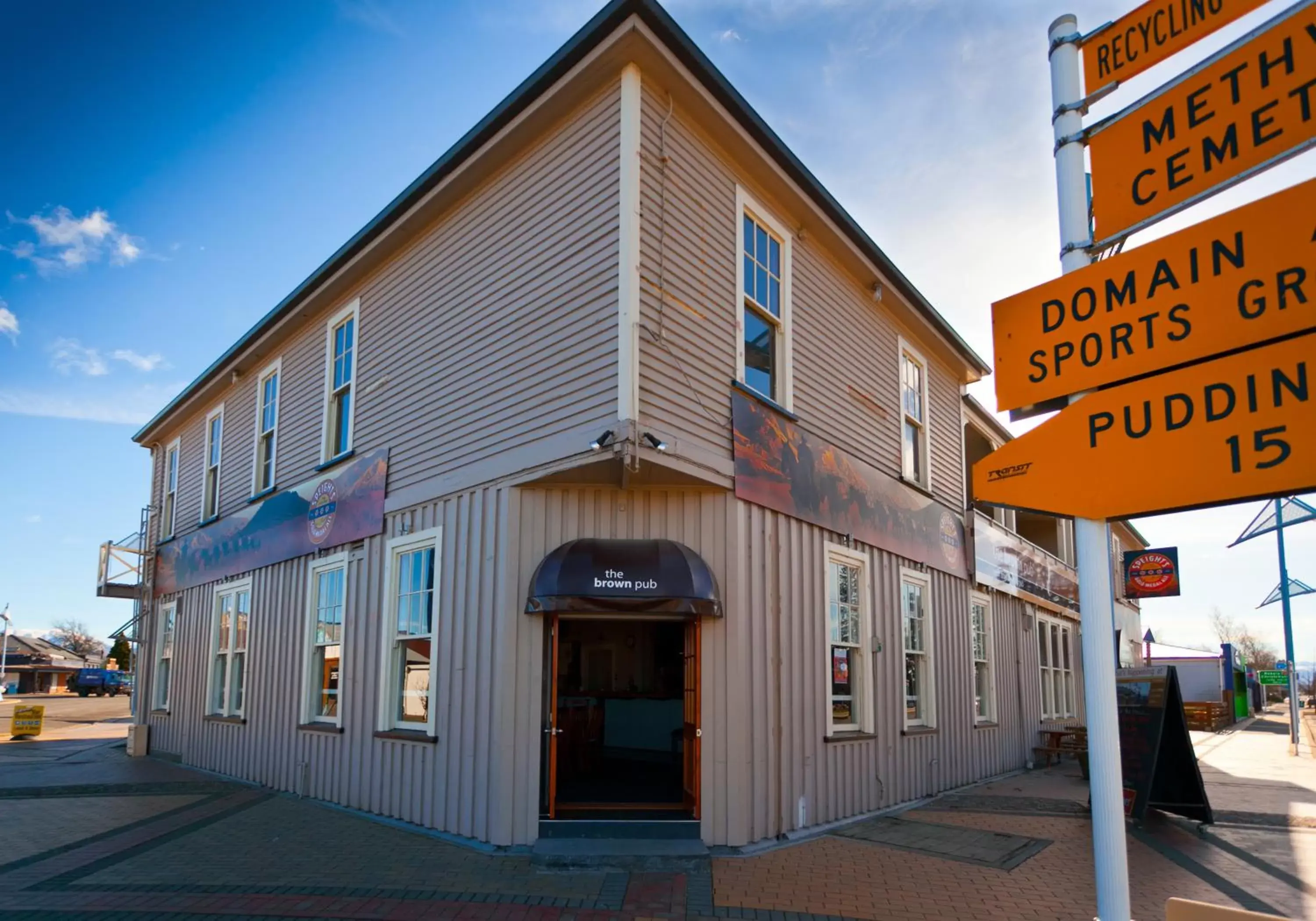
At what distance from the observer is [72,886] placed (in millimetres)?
7277

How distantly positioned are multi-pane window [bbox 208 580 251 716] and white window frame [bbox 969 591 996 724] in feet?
35.9

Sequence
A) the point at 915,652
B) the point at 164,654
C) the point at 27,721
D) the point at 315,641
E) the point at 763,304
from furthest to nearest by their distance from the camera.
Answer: the point at 27,721, the point at 164,654, the point at 915,652, the point at 315,641, the point at 763,304

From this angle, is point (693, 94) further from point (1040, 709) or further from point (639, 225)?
point (1040, 709)

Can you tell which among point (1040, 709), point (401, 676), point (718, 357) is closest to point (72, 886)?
point (401, 676)

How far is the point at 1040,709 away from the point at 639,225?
13774 mm

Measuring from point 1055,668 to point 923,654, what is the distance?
8963 mm

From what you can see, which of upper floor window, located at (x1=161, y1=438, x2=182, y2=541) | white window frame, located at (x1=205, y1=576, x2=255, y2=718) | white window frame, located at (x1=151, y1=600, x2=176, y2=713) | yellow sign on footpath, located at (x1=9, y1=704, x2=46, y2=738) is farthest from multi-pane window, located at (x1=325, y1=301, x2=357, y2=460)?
yellow sign on footpath, located at (x1=9, y1=704, x2=46, y2=738)

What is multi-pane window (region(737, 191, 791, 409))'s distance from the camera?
32.0ft

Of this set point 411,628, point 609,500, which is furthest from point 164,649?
point 609,500

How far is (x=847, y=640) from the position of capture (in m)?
10.6

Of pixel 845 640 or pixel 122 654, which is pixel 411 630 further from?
pixel 122 654

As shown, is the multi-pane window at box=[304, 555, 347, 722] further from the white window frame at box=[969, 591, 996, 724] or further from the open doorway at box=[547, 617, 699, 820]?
the white window frame at box=[969, 591, 996, 724]

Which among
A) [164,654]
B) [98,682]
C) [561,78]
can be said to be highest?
[561,78]

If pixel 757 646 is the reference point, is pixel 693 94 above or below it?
above
